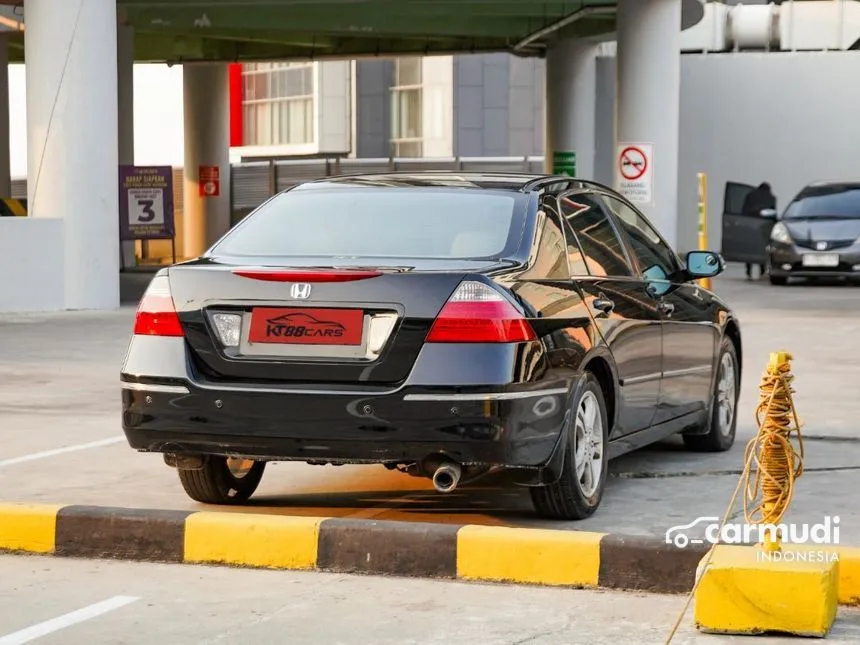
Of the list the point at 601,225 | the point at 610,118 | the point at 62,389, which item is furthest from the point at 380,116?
the point at 601,225

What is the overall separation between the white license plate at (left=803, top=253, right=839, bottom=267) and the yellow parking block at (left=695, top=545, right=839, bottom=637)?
68.5 feet

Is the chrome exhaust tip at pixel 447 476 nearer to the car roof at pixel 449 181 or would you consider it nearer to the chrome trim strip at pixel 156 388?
the chrome trim strip at pixel 156 388

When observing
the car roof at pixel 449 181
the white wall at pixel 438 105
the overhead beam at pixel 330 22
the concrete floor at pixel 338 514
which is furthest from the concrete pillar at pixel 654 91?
the white wall at pixel 438 105

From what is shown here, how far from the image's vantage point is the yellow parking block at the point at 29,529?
22.8 ft

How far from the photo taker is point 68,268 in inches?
800

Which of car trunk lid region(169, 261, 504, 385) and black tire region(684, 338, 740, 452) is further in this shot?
black tire region(684, 338, 740, 452)

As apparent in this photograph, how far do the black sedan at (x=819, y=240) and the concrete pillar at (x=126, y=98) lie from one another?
43.6ft

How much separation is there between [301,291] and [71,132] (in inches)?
554

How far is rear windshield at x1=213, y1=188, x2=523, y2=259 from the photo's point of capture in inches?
284

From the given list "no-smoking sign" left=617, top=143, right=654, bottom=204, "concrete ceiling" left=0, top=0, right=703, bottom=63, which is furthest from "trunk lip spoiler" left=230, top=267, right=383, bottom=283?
"concrete ceiling" left=0, top=0, right=703, bottom=63

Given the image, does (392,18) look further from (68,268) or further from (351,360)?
(351,360)

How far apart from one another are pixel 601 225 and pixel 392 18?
2798 cm

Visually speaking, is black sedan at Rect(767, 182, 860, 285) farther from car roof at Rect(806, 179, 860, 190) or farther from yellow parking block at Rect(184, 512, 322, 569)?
yellow parking block at Rect(184, 512, 322, 569)

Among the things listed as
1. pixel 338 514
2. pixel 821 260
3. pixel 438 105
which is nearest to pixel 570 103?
pixel 821 260
